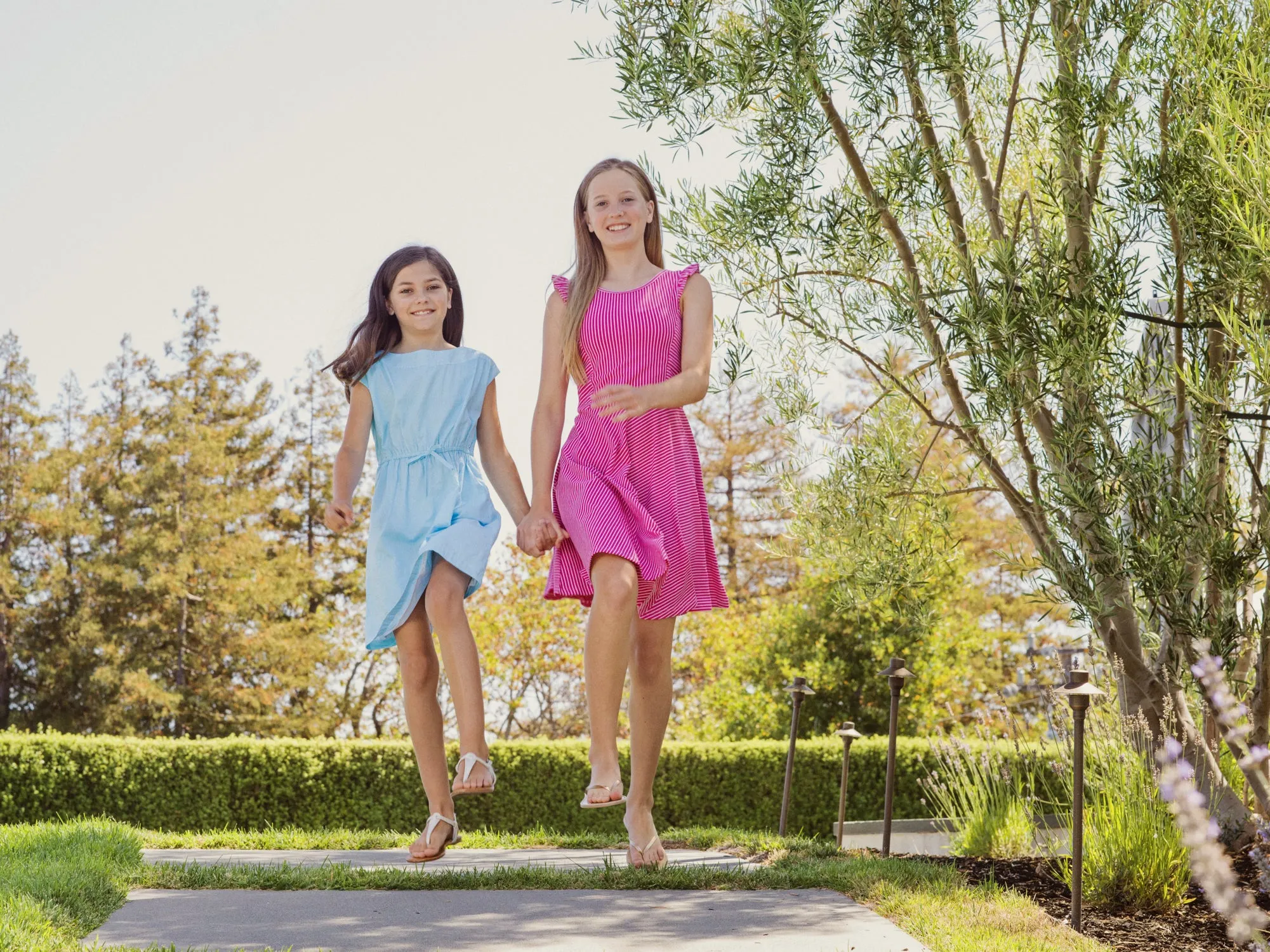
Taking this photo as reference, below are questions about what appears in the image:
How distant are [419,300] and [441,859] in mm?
2467

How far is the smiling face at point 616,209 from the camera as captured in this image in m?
4.39

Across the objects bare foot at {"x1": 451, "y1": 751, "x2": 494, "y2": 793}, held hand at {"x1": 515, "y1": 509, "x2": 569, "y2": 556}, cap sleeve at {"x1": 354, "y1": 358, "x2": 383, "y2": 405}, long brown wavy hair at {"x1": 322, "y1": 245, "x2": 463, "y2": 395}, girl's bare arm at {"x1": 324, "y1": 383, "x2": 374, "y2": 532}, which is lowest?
bare foot at {"x1": 451, "y1": 751, "x2": 494, "y2": 793}

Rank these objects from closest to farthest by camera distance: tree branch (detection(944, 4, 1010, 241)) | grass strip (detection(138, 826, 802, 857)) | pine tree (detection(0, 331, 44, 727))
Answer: tree branch (detection(944, 4, 1010, 241))
grass strip (detection(138, 826, 802, 857))
pine tree (detection(0, 331, 44, 727))

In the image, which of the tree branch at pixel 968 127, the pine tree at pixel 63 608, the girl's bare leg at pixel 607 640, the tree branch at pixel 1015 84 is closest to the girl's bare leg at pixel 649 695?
the girl's bare leg at pixel 607 640

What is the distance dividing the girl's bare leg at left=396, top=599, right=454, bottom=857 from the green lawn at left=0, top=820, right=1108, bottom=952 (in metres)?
0.36

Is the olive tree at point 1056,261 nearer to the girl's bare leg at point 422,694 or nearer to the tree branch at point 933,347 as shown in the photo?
the tree branch at point 933,347

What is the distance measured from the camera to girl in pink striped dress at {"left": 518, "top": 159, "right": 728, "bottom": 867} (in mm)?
3994

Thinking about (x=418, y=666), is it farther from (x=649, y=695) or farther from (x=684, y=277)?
(x=684, y=277)

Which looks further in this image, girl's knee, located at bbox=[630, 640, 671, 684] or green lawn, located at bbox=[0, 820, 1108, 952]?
girl's knee, located at bbox=[630, 640, 671, 684]

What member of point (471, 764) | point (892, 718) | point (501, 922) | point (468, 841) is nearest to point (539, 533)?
point (471, 764)

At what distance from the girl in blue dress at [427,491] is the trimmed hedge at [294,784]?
6359 mm

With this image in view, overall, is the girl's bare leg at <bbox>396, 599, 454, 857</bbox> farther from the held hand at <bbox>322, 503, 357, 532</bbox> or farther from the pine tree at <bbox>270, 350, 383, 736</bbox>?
the pine tree at <bbox>270, 350, 383, 736</bbox>

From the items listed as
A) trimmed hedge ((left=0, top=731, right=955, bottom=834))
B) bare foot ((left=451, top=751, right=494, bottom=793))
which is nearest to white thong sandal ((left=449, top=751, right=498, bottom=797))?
bare foot ((left=451, top=751, right=494, bottom=793))

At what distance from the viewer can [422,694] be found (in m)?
4.15
